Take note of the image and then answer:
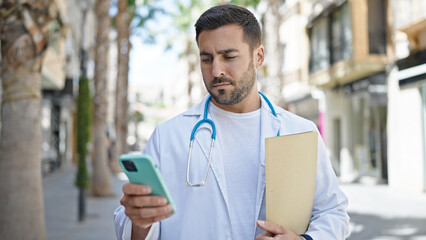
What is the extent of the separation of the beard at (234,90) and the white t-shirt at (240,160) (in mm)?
122

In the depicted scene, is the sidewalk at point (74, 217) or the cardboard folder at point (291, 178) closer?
the cardboard folder at point (291, 178)

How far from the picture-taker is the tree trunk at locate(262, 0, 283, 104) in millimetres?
11120

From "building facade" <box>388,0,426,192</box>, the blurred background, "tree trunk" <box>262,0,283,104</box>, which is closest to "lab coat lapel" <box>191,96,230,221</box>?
the blurred background

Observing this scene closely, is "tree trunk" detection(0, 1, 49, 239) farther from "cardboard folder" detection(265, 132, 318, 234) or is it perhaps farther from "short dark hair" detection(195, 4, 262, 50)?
"cardboard folder" detection(265, 132, 318, 234)

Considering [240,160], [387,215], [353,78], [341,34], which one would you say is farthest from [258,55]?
[341,34]

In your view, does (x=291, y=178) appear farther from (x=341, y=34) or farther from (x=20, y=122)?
(x=341, y=34)

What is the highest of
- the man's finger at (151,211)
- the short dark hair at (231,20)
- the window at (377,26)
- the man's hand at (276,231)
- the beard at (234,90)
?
the window at (377,26)

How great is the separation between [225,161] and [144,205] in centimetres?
57

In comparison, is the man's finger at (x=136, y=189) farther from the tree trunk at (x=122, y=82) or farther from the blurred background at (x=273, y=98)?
the tree trunk at (x=122, y=82)

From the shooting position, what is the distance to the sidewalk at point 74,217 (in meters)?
8.08

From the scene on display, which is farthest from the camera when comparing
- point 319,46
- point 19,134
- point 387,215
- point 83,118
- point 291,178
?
point 319,46

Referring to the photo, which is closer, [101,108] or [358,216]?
[358,216]

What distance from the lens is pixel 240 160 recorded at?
6.88ft

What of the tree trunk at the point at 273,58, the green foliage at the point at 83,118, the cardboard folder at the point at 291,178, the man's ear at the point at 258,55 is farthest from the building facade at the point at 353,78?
the cardboard folder at the point at 291,178
